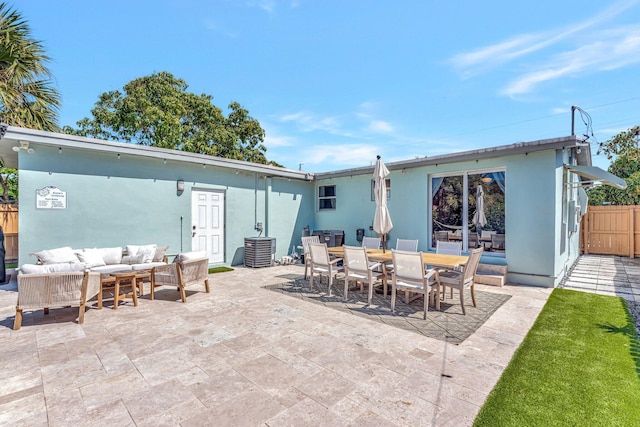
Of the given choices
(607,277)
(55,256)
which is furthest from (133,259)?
(607,277)

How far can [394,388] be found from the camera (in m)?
2.68

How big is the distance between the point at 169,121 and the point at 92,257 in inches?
457

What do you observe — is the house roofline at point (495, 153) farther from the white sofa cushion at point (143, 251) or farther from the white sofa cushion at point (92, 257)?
the white sofa cushion at point (92, 257)

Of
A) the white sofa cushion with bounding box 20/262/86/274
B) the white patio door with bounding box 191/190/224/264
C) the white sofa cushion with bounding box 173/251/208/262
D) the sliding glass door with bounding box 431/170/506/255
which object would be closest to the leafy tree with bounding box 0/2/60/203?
the white patio door with bounding box 191/190/224/264

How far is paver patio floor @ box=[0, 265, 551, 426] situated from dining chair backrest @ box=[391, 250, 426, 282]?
3.06 ft

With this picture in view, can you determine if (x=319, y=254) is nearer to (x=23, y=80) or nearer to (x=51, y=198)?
(x=51, y=198)

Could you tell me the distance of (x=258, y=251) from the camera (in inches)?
360

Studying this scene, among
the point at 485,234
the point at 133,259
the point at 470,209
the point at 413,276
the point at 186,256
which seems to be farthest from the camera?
the point at 485,234

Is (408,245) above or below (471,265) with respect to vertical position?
above

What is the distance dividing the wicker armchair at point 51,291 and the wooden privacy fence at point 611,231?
16.4m

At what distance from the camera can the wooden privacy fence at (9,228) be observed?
9.84 metres

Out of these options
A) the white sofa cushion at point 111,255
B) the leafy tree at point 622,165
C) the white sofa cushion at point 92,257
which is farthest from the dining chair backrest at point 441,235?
the leafy tree at point 622,165

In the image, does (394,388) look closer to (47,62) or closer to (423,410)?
(423,410)

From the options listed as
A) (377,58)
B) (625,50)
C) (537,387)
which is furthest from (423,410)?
(625,50)
